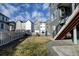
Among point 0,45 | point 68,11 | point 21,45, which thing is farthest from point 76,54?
point 68,11

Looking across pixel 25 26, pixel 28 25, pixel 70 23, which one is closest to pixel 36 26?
pixel 28 25

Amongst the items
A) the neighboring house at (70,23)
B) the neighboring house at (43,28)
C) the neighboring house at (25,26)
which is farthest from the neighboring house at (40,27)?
the neighboring house at (70,23)

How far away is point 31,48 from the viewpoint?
17.8 ft

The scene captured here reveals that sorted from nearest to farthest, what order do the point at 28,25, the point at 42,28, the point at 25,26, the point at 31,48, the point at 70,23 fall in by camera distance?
the point at 31,48
the point at 70,23
the point at 28,25
the point at 25,26
the point at 42,28

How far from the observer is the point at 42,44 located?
592 cm

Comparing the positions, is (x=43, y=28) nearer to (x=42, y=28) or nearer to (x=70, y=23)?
(x=42, y=28)

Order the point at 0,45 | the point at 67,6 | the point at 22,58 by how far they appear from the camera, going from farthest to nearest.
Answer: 1. the point at 67,6
2. the point at 0,45
3. the point at 22,58

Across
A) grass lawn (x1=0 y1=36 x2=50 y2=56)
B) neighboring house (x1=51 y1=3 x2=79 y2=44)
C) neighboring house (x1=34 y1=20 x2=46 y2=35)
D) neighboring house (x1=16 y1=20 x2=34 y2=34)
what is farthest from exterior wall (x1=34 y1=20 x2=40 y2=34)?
neighboring house (x1=51 y1=3 x2=79 y2=44)

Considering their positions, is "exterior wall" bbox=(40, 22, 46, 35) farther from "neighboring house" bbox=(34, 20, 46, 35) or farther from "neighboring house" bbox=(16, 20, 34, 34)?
"neighboring house" bbox=(16, 20, 34, 34)

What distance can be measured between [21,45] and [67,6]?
319 centimetres

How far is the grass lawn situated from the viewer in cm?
492

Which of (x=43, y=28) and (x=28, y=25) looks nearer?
(x=28, y=25)

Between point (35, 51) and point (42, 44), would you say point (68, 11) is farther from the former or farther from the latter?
point (35, 51)

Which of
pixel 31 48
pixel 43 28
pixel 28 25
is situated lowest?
pixel 31 48
